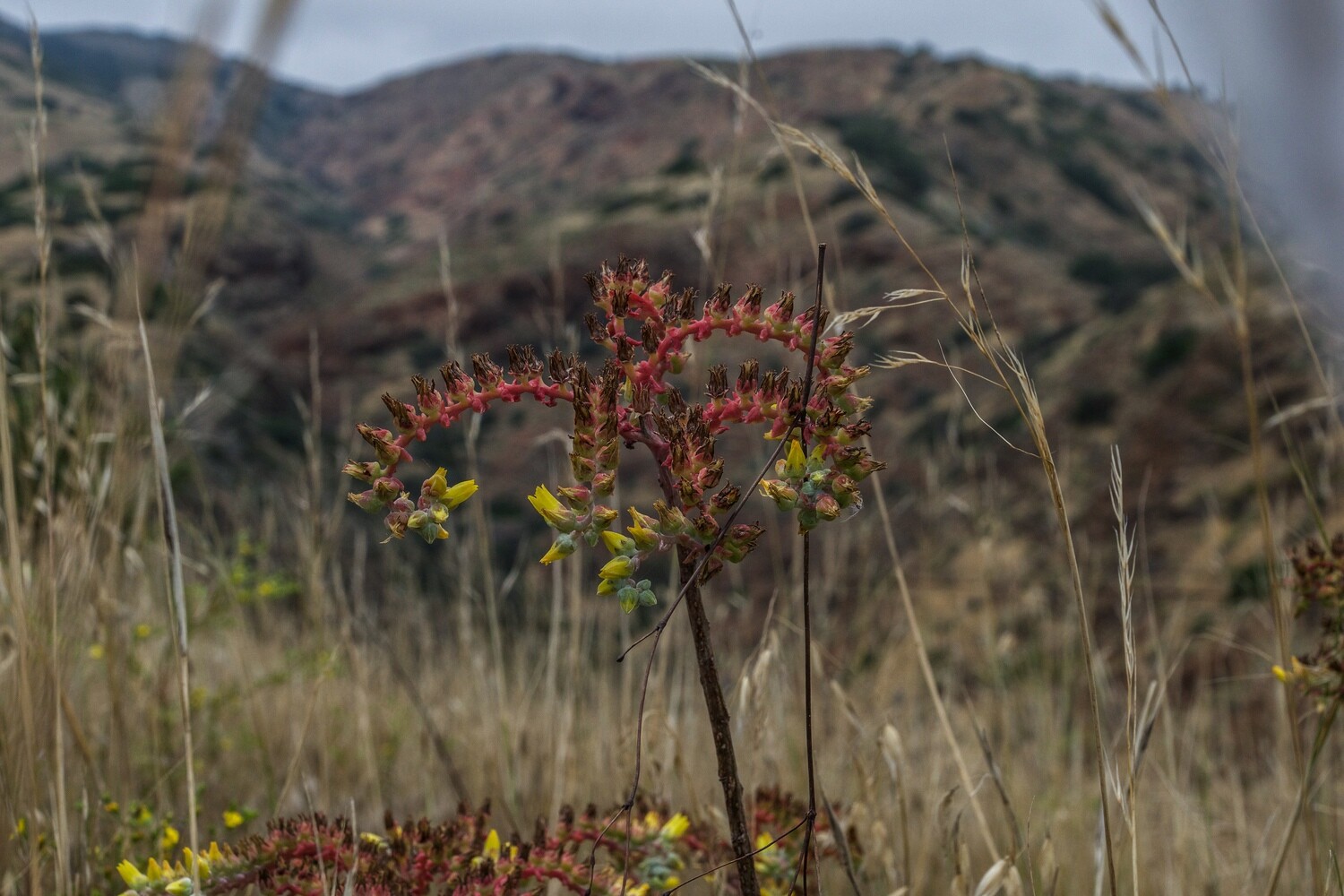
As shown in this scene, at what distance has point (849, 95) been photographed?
222ft

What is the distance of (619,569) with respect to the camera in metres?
0.83

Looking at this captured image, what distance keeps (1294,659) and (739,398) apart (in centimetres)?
108

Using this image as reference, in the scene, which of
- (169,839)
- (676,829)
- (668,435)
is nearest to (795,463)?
(668,435)

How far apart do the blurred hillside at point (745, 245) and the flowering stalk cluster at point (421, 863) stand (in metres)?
0.68

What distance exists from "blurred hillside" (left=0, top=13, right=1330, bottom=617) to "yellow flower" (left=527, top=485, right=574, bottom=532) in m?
0.35

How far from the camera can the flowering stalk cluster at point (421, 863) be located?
1108mm

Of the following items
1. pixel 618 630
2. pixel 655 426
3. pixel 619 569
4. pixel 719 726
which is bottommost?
pixel 618 630

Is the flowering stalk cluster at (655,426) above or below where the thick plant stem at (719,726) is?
above

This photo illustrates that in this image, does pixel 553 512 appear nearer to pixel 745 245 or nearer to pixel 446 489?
pixel 446 489

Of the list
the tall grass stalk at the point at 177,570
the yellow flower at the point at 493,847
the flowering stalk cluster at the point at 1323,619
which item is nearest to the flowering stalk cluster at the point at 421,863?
the yellow flower at the point at 493,847

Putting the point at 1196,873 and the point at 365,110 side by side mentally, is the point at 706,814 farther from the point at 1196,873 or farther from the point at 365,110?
the point at 365,110

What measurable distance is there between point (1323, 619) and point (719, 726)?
101 cm

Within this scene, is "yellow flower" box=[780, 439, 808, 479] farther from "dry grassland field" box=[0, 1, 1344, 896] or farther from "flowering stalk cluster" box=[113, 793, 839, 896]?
"flowering stalk cluster" box=[113, 793, 839, 896]

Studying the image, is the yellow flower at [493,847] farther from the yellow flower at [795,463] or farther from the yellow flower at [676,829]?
the yellow flower at [795,463]
